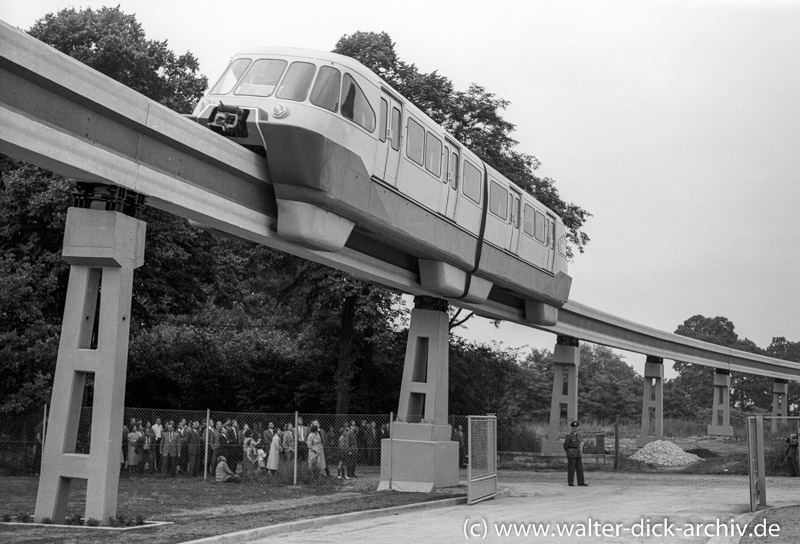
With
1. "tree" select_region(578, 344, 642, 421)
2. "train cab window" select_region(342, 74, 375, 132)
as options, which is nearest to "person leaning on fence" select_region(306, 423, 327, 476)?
"train cab window" select_region(342, 74, 375, 132)

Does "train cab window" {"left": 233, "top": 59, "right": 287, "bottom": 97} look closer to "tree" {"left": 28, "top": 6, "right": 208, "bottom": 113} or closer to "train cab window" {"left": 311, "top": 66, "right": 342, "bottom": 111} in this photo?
"train cab window" {"left": 311, "top": 66, "right": 342, "bottom": 111}

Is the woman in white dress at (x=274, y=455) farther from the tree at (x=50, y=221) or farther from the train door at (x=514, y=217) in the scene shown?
the train door at (x=514, y=217)

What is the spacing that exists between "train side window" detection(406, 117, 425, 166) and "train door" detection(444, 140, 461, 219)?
1383mm

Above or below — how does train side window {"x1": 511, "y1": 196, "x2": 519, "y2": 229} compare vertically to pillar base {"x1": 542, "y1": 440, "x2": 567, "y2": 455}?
above

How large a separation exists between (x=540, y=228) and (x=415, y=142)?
960 cm

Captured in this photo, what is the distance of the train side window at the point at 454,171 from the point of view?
70.4ft

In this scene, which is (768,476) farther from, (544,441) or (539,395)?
(539,395)

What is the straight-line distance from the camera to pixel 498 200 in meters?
24.6

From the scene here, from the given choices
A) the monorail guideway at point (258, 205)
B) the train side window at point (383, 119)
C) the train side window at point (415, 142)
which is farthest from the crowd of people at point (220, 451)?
the train side window at point (383, 119)

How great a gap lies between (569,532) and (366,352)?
2722cm

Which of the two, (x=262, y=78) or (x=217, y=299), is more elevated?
(x=262, y=78)

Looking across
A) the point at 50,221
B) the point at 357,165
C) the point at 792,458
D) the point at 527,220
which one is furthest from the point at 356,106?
the point at 792,458

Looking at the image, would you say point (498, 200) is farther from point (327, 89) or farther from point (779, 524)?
point (779, 524)

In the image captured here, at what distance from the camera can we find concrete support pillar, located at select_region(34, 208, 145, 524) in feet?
40.9
